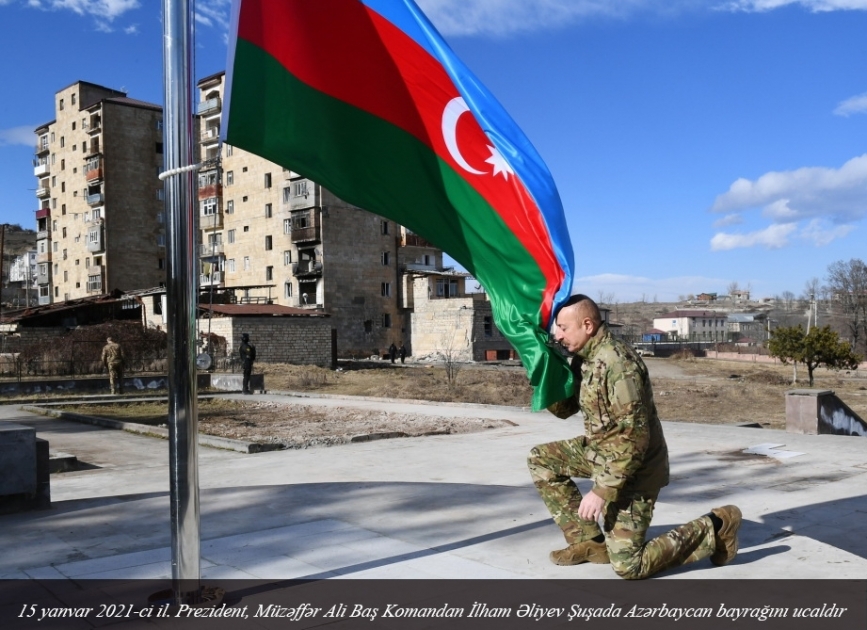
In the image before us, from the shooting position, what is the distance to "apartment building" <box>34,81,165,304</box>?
75.6 metres

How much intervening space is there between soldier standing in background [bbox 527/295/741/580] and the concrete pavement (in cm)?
22

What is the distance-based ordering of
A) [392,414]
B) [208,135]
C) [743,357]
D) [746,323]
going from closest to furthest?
1. [392,414]
2. [208,135]
3. [743,357]
4. [746,323]

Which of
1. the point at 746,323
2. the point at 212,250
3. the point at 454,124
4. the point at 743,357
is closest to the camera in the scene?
the point at 454,124

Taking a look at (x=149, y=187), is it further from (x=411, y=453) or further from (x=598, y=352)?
(x=598, y=352)

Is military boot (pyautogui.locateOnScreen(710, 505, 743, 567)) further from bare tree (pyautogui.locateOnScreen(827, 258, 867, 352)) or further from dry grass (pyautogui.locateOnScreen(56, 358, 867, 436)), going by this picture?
bare tree (pyautogui.locateOnScreen(827, 258, 867, 352))

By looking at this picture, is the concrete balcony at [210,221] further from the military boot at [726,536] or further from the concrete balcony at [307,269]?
the military boot at [726,536]

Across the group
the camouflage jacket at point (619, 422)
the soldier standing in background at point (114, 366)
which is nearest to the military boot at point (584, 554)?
the camouflage jacket at point (619, 422)

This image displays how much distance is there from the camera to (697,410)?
24766mm

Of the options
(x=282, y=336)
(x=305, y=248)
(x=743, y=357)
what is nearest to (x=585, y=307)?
(x=282, y=336)

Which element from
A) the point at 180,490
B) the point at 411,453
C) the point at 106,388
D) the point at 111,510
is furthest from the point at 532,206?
the point at 106,388

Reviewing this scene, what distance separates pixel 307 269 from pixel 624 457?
61.1 m

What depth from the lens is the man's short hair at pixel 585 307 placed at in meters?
4.67

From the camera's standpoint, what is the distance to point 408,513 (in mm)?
6734

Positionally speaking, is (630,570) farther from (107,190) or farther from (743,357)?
(107,190)
